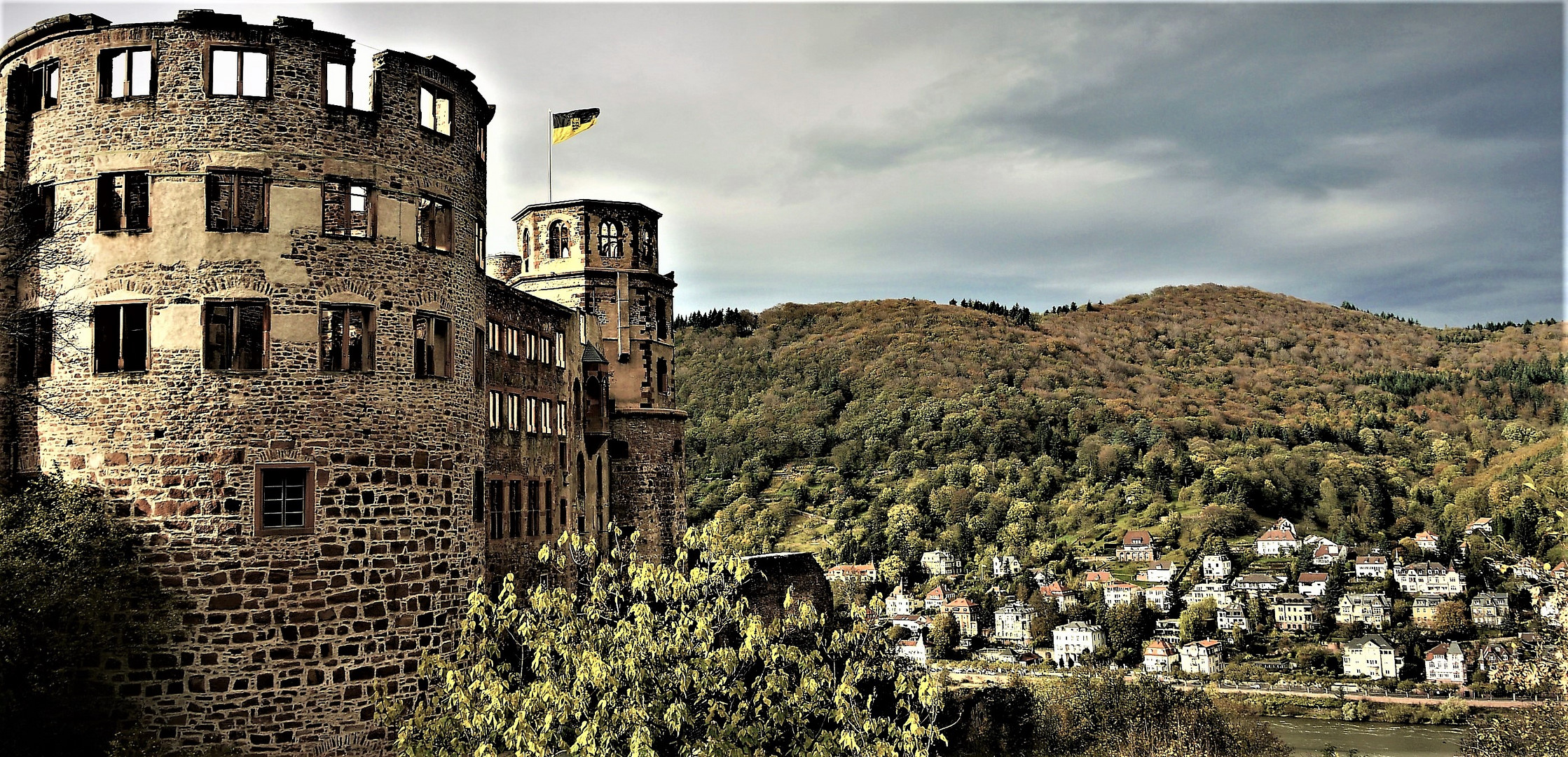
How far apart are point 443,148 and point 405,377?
3.83m

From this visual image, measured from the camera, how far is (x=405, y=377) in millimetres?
18938

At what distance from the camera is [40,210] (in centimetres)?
1869

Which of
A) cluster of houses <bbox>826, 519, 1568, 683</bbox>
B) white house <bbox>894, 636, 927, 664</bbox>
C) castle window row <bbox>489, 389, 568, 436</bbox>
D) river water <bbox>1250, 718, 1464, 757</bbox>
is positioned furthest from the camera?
cluster of houses <bbox>826, 519, 1568, 683</bbox>

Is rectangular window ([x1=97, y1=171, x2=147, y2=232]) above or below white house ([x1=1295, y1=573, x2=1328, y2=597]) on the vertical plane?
above

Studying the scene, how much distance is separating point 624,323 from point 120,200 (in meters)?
19.7

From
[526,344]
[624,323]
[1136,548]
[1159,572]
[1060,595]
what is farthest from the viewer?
[1136,548]

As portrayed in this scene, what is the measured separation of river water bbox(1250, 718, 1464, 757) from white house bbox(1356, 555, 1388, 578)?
32655mm

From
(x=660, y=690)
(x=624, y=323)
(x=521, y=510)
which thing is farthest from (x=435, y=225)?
(x=624, y=323)

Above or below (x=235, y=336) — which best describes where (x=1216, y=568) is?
below

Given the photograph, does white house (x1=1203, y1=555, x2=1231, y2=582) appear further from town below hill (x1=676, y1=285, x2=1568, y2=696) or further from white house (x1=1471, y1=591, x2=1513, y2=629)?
white house (x1=1471, y1=591, x2=1513, y2=629)

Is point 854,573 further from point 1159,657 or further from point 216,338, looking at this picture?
point 216,338

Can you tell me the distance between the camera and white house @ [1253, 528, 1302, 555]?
12650 centimetres

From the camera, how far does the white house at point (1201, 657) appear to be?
10169cm

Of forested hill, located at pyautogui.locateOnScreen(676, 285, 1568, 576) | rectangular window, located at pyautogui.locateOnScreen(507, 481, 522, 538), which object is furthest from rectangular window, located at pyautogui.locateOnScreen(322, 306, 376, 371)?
forested hill, located at pyautogui.locateOnScreen(676, 285, 1568, 576)
